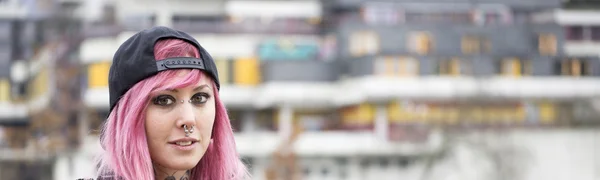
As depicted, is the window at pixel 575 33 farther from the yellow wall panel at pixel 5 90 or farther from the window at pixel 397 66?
the yellow wall panel at pixel 5 90

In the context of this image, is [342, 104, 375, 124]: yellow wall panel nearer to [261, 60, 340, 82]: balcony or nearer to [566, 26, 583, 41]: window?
[261, 60, 340, 82]: balcony

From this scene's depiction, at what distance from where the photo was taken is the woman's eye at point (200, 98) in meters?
3.55

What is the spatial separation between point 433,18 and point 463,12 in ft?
3.80

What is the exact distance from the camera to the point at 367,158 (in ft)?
188

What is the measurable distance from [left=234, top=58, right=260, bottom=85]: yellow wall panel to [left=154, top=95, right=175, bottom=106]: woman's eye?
5436 cm

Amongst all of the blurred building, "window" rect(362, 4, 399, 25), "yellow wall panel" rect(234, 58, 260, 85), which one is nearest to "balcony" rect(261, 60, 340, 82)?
the blurred building

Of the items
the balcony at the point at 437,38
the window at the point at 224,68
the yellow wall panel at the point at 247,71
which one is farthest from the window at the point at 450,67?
the window at the point at 224,68

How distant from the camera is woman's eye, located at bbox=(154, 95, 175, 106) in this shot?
137 inches

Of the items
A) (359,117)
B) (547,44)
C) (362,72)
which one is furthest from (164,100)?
(547,44)

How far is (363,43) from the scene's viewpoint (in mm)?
57000

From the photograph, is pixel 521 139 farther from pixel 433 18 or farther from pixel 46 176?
pixel 46 176

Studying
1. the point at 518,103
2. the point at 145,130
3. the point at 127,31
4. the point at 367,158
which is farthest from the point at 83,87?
the point at 145,130

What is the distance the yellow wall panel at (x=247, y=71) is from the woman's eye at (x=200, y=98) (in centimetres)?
5431

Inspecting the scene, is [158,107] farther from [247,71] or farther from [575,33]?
[575,33]
